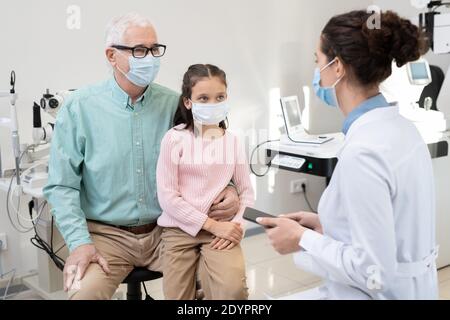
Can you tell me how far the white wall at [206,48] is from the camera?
254cm

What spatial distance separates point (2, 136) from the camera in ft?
8.29

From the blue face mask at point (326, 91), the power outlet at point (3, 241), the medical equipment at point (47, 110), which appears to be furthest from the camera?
the power outlet at point (3, 241)

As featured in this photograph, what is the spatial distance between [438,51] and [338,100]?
5.10ft

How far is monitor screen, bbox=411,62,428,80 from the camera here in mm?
2900

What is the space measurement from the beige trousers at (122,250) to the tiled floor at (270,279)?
69 cm

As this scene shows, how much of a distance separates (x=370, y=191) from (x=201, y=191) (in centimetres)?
80

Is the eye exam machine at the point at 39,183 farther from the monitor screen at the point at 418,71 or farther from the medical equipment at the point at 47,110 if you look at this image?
the monitor screen at the point at 418,71

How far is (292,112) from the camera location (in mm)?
3072

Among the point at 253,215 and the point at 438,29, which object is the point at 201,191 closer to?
the point at 253,215

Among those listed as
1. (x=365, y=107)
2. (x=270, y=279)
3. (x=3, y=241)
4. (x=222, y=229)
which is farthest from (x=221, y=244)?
(x=3, y=241)

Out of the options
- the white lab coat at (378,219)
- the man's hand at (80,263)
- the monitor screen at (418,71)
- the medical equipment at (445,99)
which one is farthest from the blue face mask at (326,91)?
the medical equipment at (445,99)

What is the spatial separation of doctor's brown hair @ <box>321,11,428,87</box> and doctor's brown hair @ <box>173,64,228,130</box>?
2.05ft

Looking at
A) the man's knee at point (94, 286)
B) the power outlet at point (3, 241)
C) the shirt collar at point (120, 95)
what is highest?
the shirt collar at point (120, 95)

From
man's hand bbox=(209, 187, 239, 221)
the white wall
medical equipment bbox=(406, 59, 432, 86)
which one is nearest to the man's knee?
man's hand bbox=(209, 187, 239, 221)
